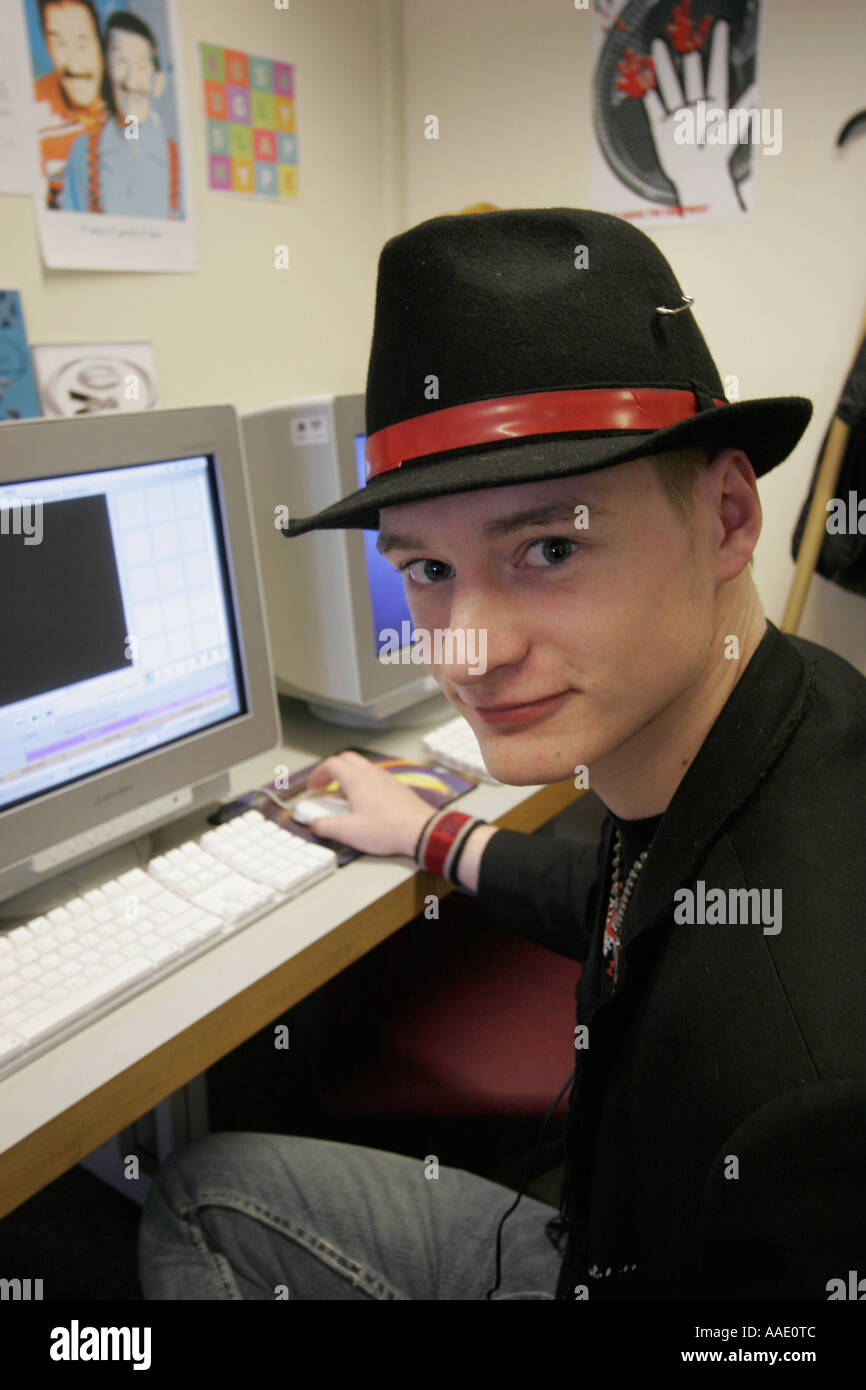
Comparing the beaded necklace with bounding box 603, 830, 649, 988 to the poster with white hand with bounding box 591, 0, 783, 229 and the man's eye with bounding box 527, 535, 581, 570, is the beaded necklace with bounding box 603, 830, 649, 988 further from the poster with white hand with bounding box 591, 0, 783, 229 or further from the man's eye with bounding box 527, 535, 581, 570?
the poster with white hand with bounding box 591, 0, 783, 229

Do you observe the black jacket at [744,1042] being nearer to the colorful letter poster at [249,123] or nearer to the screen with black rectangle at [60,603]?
the screen with black rectangle at [60,603]

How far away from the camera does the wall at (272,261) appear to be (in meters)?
1.33

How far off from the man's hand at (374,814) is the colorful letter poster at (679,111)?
113 centimetres

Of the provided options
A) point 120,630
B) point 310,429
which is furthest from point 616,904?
point 310,429

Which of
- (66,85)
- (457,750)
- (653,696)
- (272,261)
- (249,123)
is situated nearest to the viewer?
(653,696)

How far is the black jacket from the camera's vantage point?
50cm

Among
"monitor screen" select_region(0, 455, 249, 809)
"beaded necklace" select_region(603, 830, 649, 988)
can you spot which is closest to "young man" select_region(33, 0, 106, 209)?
"monitor screen" select_region(0, 455, 249, 809)

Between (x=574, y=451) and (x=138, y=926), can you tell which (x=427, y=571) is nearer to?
(x=574, y=451)

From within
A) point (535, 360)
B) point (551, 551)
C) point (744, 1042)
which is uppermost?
point (535, 360)

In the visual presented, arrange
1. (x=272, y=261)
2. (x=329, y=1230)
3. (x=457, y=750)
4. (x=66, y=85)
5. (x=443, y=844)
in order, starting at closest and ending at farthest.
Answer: (x=329, y=1230) < (x=443, y=844) < (x=66, y=85) < (x=457, y=750) < (x=272, y=261)

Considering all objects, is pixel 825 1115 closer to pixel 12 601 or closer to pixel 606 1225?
pixel 606 1225

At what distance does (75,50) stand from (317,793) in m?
1.02

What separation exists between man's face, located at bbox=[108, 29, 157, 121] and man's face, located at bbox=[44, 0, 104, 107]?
0.03 m

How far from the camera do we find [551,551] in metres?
0.63
